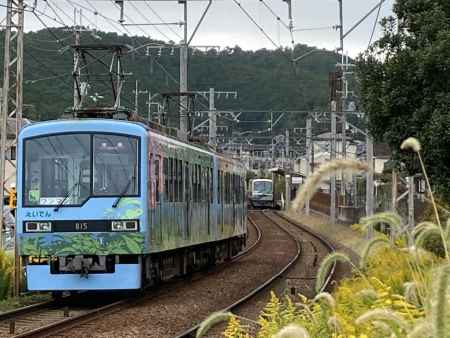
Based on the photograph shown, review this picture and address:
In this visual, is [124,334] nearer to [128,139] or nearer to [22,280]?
[128,139]

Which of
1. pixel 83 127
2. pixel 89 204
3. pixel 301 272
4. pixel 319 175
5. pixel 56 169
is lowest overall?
pixel 301 272

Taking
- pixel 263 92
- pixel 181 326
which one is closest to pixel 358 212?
pixel 263 92

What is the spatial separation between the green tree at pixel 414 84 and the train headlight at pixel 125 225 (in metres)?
4.48

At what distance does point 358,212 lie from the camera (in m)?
42.6

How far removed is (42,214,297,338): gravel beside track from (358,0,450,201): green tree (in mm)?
3924

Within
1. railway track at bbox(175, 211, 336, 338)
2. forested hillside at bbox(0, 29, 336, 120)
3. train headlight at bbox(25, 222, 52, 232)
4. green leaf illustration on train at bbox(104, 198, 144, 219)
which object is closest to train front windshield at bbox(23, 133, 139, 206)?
green leaf illustration on train at bbox(104, 198, 144, 219)

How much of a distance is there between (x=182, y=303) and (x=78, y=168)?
2694mm

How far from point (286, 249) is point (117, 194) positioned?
1818cm

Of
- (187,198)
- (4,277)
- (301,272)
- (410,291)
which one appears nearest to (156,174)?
(187,198)

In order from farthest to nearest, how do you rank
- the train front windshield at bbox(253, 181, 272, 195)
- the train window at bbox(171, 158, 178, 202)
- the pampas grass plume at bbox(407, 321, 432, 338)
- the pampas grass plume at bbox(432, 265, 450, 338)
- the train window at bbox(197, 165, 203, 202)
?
the train front windshield at bbox(253, 181, 272, 195) → the train window at bbox(197, 165, 203, 202) → the train window at bbox(171, 158, 178, 202) → the pampas grass plume at bbox(407, 321, 432, 338) → the pampas grass plume at bbox(432, 265, 450, 338)

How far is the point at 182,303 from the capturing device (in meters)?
15.2

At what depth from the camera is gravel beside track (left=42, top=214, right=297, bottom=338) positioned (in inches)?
473

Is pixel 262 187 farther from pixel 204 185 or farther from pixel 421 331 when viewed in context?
pixel 421 331

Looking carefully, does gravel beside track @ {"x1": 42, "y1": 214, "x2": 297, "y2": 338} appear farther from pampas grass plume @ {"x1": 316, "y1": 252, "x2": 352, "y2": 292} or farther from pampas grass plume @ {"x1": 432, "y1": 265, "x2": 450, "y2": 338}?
pampas grass plume @ {"x1": 432, "y1": 265, "x2": 450, "y2": 338}
